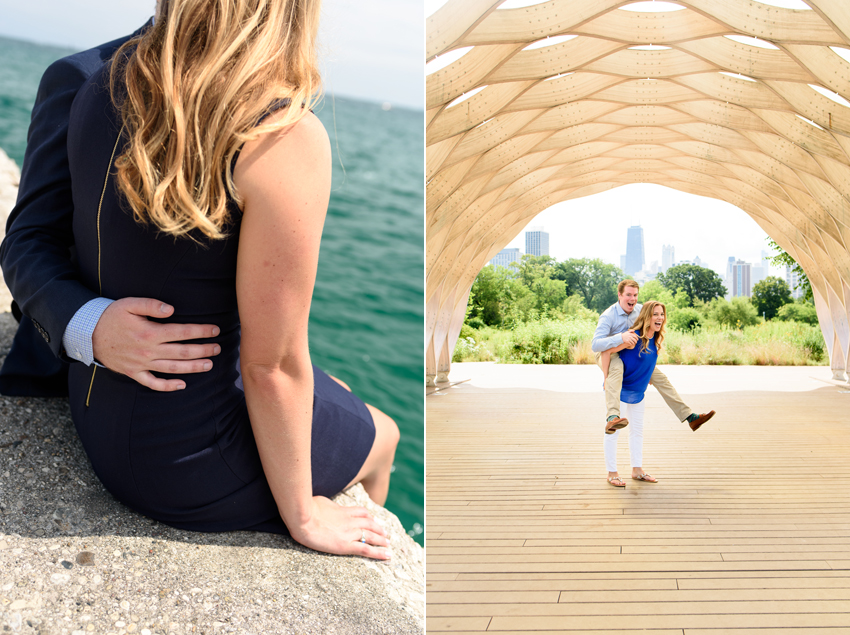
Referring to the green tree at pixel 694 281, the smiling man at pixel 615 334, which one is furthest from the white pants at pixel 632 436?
the green tree at pixel 694 281

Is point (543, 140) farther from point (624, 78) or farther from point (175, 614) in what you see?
point (175, 614)

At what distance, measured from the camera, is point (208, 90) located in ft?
4.71

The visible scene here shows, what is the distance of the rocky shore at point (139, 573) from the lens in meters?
1.48

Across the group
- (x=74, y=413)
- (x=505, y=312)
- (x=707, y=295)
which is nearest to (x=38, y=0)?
(x=505, y=312)

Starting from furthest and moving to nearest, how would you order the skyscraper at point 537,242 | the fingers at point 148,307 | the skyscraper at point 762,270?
the skyscraper at point 537,242
the skyscraper at point 762,270
the fingers at point 148,307

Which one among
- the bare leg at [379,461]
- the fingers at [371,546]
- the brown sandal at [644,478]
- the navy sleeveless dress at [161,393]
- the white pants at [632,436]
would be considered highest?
the navy sleeveless dress at [161,393]

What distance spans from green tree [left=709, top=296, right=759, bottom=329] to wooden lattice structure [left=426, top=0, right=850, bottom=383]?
5897mm

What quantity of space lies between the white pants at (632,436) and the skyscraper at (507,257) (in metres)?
21.3

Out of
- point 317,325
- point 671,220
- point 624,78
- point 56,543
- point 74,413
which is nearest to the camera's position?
point 56,543

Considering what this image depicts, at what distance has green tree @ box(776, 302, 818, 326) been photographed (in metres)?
23.3

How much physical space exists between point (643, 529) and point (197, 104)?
4729 mm

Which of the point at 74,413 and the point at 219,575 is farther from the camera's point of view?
the point at 74,413

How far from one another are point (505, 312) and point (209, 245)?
24.9 m

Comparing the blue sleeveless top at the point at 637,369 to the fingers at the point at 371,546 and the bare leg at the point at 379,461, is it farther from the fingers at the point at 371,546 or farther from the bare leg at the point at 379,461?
the fingers at the point at 371,546
